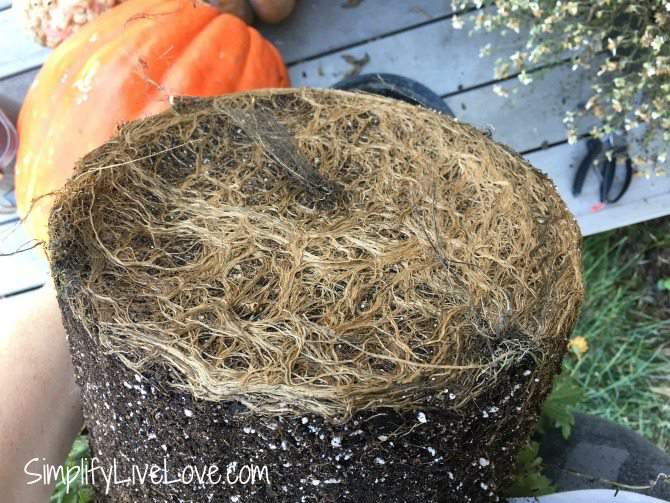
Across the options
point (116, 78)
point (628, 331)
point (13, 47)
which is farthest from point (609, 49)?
point (13, 47)

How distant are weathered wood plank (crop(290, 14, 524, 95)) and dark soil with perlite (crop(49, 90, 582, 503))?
2.28 feet

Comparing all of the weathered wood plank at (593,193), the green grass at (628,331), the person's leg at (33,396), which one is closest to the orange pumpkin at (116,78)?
the person's leg at (33,396)

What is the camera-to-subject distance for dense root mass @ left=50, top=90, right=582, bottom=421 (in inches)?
20.7

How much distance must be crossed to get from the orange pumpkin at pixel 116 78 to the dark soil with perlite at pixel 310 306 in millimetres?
312

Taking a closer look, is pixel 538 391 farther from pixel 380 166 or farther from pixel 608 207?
pixel 608 207

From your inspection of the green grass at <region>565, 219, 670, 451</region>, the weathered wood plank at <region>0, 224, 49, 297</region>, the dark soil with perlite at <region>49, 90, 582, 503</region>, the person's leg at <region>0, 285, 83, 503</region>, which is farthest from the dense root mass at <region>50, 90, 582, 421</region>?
the green grass at <region>565, 219, 670, 451</region>

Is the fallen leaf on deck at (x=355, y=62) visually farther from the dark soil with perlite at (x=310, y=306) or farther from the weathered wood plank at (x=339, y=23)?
the dark soil with perlite at (x=310, y=306)

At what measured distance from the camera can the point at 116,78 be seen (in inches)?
39.9

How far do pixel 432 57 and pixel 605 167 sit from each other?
0.42 meters

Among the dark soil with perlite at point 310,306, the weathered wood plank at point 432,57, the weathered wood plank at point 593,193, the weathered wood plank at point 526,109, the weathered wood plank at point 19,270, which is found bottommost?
the weathered wood plank at point 593,193

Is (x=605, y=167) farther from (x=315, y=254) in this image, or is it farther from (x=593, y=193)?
(x=315, y=254)

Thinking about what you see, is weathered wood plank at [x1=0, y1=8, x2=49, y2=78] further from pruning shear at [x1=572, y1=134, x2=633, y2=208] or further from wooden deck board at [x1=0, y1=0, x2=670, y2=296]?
pruning shear at [x1=572, y1=134, x2=633, y2=208]

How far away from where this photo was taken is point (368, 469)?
54 cm

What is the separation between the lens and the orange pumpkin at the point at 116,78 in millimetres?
1015
